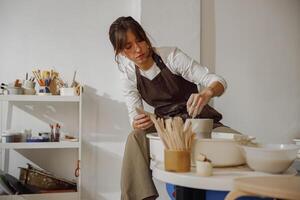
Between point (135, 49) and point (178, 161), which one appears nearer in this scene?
point (178, 161)

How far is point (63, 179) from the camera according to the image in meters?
1.82

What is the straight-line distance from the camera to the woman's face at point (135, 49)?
4.33ft

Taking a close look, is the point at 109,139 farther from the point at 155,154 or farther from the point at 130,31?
the point at 155,154

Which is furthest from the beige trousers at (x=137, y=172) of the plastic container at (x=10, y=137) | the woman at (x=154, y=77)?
the plastic container at (x=10, y=137)

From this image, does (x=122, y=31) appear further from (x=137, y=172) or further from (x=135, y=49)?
(x=137, y=172)

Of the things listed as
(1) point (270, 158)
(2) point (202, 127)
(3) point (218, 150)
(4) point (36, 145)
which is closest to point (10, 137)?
(4) point (36, 145)

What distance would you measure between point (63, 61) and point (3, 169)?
0.74 m

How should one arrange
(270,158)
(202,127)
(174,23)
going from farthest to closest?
(174,23)
(202,127)
(270,158)

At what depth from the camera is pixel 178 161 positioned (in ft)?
2.56

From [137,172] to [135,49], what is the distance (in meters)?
0.55

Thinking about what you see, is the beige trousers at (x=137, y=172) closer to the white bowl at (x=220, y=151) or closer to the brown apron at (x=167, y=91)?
the white bowl at (x=220, y=151)

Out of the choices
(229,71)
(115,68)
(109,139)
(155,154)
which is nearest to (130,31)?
(155,154)

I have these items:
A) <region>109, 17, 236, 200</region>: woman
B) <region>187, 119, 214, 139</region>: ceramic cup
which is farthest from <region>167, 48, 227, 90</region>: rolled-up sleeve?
<region>187, 119, 214, 139</region>: ceramic cup

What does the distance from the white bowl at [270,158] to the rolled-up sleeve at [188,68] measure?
1.74ft
